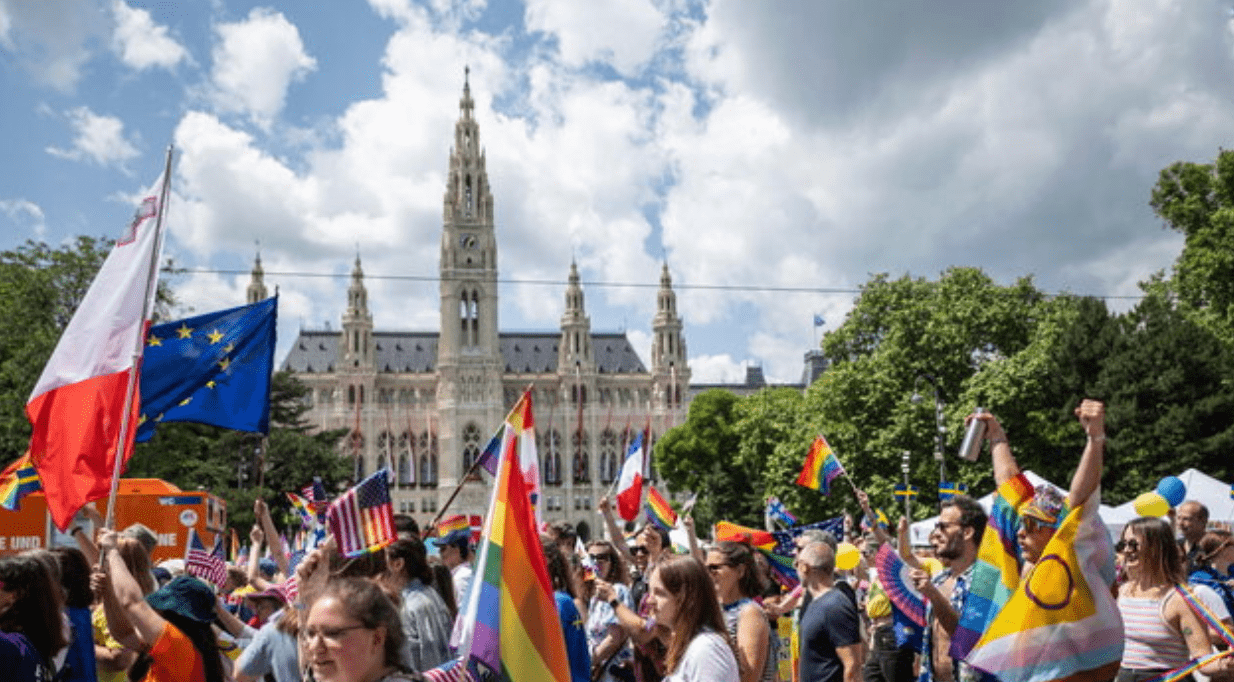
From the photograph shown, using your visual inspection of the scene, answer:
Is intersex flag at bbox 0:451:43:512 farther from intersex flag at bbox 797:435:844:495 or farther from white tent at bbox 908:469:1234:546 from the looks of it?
white tent at bbox 908:469:1234:546

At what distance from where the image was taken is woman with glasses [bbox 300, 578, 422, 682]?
135 inches

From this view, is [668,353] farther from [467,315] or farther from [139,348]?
[139,348]

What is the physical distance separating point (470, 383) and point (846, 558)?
95.9 meters

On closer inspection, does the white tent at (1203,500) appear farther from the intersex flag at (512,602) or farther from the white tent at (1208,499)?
the intersex flag at (512,602)

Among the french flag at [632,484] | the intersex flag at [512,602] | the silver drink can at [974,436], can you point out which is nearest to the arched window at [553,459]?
the french flag at [632,484]

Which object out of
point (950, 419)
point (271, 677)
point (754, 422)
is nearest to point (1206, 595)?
point (271, 677)

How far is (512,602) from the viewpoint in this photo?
4.52 meters

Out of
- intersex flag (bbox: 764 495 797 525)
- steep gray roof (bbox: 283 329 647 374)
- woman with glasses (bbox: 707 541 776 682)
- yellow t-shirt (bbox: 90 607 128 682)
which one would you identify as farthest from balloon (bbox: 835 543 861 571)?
steep gray roof (bbox: 283 329 647 374)

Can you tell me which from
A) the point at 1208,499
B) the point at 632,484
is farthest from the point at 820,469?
the point at 1208,499

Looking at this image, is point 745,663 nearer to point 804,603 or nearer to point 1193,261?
point 804,603

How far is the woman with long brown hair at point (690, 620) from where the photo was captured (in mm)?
4598

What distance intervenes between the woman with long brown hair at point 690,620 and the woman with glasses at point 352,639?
143cm

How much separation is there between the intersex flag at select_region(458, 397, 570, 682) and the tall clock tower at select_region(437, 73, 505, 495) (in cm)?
9605

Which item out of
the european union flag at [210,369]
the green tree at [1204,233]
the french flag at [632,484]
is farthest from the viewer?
the green tree at [1204,233]
